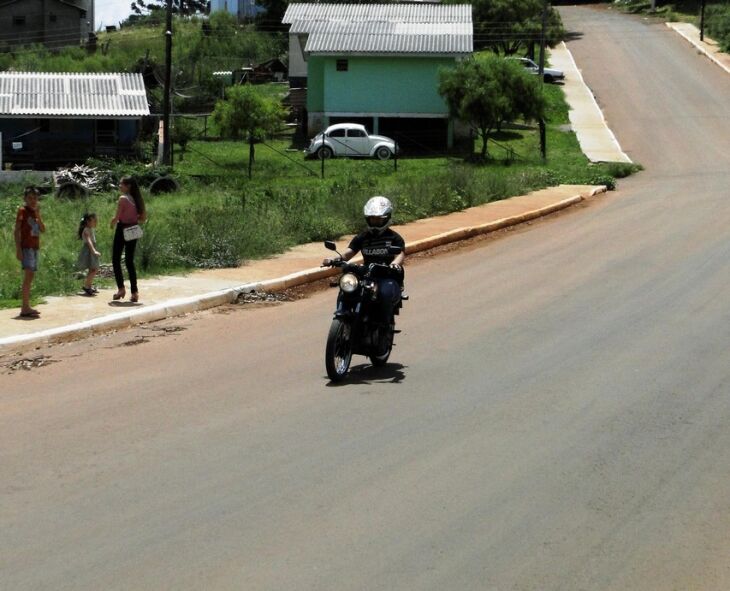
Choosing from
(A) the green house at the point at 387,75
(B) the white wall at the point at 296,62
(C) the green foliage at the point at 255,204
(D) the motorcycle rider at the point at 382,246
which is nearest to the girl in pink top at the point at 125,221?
(C) the green foliage at the point at 255,204

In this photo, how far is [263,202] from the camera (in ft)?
81.9

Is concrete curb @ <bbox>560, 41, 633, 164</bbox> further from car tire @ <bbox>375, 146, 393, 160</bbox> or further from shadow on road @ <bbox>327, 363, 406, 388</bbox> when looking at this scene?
shadow on road @ <bbox>327, 363, 406, 388</bbox>

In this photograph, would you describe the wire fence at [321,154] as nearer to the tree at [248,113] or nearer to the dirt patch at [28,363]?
the tree at [248,113]

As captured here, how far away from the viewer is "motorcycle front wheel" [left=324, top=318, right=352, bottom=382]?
33.4ft

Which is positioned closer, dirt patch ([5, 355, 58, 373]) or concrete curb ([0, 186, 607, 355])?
dirt patch ([5, 355, 58, 373])

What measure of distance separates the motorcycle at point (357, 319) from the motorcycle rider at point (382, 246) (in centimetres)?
5

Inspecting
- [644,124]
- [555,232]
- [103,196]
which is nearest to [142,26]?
[644,124]

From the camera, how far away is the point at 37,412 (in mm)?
9383

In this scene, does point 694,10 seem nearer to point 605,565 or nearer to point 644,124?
point 644,124

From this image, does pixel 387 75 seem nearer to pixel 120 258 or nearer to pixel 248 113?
pixel 248 113

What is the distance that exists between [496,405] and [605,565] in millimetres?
3594

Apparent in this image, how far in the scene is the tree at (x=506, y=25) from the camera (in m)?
69.7

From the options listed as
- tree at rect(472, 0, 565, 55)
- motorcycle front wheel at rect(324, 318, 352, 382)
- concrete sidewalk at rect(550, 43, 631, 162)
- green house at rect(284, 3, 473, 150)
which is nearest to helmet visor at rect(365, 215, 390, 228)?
motorcycle front wheel at rect(324, 318, 352, 382)

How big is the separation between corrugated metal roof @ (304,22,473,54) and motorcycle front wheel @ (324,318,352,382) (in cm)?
4541
